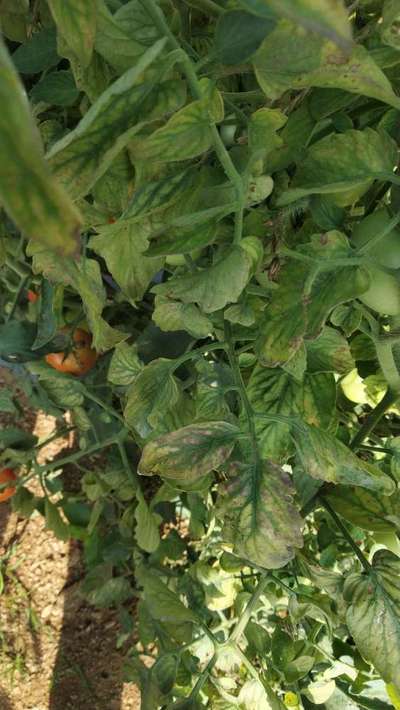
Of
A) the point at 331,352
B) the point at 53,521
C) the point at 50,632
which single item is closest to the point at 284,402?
the point at 331,352

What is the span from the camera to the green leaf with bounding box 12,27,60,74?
0.44 meters

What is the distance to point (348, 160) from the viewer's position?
15.1 inches

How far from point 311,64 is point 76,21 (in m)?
0.10

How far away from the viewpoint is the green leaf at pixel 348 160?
1.24 feet

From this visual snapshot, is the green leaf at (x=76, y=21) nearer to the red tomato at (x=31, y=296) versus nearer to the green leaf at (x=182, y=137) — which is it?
the green leaf at (x=182, y=137)

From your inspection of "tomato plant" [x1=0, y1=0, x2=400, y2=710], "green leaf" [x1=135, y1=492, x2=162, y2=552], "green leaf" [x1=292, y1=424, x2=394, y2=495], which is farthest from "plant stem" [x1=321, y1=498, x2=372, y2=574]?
"green leaf" [x1=135, y1=492, x2=162, y2=552]

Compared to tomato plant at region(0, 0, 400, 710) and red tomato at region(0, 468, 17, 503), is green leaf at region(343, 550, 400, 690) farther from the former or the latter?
red tomato at region(0, 468, 17, 503)

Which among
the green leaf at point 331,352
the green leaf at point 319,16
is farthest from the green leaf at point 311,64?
the green leaf at point 331,352

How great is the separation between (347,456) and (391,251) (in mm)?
145

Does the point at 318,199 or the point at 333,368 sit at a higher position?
the point at 318,199

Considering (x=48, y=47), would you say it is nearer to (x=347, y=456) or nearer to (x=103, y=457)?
(x=347, y=456)

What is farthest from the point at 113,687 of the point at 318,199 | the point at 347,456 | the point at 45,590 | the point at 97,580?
the point at 318,199

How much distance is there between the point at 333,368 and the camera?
50cm

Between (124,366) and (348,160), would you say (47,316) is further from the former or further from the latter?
(348,160)
